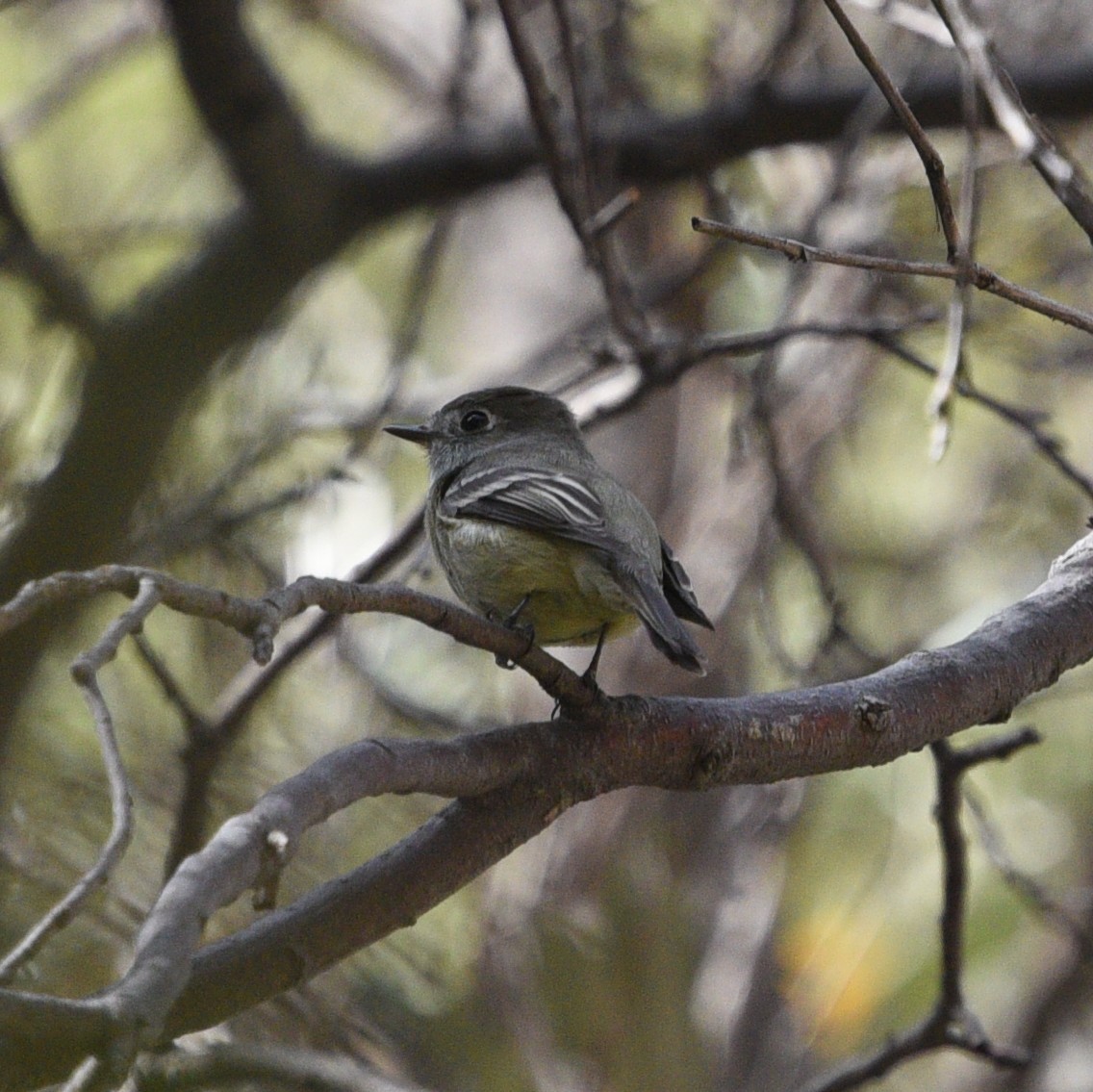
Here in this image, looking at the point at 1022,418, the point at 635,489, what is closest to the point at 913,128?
the point at 1022,418

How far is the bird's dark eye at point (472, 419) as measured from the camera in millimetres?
4961

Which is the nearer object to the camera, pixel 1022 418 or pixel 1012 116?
pixel 1012 116

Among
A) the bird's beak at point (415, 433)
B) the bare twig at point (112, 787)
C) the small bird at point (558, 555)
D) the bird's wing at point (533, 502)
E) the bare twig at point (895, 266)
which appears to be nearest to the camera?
the bare twig at point (112, 787)

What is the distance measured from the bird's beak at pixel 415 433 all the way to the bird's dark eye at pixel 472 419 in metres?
0.10

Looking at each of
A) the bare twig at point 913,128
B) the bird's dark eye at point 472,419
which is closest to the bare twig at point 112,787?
the bare twig at point 913,128

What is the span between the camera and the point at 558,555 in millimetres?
3734

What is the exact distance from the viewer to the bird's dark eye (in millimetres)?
4961

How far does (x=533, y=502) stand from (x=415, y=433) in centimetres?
115

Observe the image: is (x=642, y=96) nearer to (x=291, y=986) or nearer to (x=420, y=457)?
(x=420, y=457)

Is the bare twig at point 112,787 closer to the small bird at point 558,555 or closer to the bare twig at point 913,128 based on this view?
the bare twig at point 913,128

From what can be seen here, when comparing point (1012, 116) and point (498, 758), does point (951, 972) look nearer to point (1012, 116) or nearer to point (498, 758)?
point (498, 758)

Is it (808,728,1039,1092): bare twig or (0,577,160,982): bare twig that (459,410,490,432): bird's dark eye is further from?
(0,577,160,982): bare twig

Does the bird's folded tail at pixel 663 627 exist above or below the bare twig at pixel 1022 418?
below

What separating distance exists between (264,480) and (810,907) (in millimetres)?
3478
